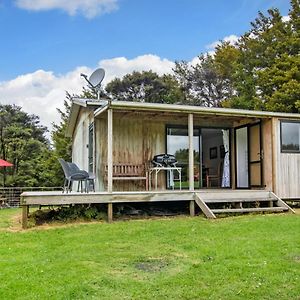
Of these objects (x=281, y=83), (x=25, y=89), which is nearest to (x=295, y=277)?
(x=281, y=83)

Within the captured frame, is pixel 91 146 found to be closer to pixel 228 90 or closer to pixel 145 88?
pixel 145 88

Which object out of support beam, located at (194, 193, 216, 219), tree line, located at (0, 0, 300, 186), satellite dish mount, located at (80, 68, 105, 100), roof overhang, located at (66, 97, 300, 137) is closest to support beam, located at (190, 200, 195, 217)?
support beam, located at (194, 193, 216, 219)

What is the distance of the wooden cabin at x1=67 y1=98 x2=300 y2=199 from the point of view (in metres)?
10.5

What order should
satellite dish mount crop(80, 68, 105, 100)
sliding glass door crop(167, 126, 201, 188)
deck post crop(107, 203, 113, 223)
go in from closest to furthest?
deck post crop(107, 203, 113, 223), sliding glass door crop(167, 126, 201, 188), satellite dish mount crop(80, 68, 105, 100)

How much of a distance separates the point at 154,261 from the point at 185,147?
661 centimetres

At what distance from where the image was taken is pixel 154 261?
512cm

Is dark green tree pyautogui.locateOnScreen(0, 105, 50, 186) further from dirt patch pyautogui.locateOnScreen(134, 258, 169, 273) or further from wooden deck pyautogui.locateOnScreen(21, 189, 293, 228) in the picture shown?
dirt patch pyautogui.locateOnScreen(134, 258, 169, 273)

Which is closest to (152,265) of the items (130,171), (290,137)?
(130,171)

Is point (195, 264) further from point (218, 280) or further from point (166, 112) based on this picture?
point (166, 112)

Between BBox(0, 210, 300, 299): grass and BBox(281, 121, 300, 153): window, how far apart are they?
3.28 meters

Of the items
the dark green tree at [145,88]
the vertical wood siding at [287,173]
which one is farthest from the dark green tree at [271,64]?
the vertical wood siding at [287,173]

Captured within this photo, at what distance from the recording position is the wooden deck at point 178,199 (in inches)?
333

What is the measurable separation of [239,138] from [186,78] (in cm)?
1953

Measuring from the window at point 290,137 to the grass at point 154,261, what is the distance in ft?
10.8
